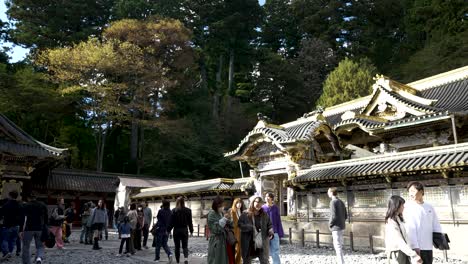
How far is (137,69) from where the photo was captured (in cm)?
3369

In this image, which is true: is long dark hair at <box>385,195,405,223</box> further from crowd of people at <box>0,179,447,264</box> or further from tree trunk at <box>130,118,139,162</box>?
tree trunk at <box>130,118,139,162</box>

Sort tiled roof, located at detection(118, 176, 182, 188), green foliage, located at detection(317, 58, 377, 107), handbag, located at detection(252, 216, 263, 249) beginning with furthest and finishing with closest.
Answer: green foliage, located at detection(317, 58, 377, 107)
tiled roof, located at detection(118, 176, 182, 188)
handbag, located at detection(252, 216, 263, 249)

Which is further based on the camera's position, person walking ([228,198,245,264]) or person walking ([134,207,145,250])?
person walking ([134,207,145,250])

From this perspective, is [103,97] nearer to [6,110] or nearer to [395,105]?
[6,110]

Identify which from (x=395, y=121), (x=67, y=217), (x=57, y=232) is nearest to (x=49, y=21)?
(x=67, y=217)

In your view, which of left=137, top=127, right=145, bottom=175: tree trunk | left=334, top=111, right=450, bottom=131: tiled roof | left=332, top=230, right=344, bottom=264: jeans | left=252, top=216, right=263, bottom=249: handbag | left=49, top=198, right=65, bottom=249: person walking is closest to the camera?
left=252, top=216, right=263, bottom=249: handbag

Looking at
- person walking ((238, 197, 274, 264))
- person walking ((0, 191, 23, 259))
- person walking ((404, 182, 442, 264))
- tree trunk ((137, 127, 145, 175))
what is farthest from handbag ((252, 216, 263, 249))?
tree trunk ((137, 127, 145, 175))

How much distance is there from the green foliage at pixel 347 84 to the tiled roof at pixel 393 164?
58.9 ft

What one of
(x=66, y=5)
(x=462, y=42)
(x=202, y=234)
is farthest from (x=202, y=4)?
(x=202, y=234)

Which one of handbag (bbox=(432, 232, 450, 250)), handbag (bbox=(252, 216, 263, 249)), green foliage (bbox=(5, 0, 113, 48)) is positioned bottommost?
handbag (bbox=(252, 216, 263, 249))

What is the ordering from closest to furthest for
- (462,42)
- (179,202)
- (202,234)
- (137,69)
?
(179,202) < (202,234) < (462,42) < (137,69)

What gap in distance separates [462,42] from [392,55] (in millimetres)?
11303

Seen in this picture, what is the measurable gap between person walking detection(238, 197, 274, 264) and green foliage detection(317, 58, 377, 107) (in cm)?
2589

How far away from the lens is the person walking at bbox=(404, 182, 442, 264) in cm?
509
